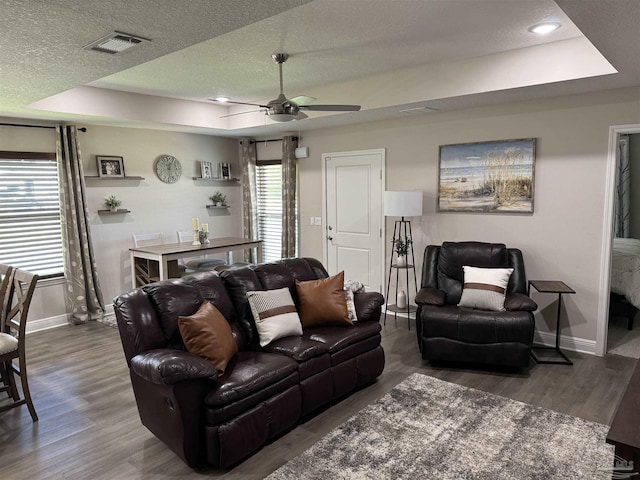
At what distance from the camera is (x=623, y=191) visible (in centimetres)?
687

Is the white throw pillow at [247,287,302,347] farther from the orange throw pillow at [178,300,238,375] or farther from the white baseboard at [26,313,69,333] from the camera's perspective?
the white baseboard at [26,313,69,333]

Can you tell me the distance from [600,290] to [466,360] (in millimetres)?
1545

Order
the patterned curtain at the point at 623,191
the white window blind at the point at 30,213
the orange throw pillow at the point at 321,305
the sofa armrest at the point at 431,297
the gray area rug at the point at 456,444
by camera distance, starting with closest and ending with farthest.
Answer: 1. the gray area rug at the point at 456,444
2. the orange throw pillow at the point at 321,305
3. the sofa armrest at the point at 431,297
4. the white window blind at the point at 30,213
5. the patterned curtain at the point at 623,191

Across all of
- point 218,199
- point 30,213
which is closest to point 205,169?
point 218,199

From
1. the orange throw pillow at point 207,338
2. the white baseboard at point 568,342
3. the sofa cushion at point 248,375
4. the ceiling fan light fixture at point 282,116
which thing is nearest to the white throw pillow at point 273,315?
the sofa cushion at point 248,375

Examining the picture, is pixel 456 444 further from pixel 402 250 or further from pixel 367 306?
pixel 402 250

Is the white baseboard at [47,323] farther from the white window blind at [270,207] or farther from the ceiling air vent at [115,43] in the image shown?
the ceiling air vent at [115,43]

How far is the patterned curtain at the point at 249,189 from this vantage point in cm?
706

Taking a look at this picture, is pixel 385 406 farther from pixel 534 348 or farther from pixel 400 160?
pixel 400 160

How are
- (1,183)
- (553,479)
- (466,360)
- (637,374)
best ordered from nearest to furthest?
1. (637,374)
2. (553,479)
3. (466,360)
4. (1,183)

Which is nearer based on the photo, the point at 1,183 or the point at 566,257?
the point at 566,257

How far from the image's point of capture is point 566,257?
4402mm

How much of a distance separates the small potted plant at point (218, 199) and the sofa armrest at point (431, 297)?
387cm

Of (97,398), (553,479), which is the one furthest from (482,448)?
(97,398)
